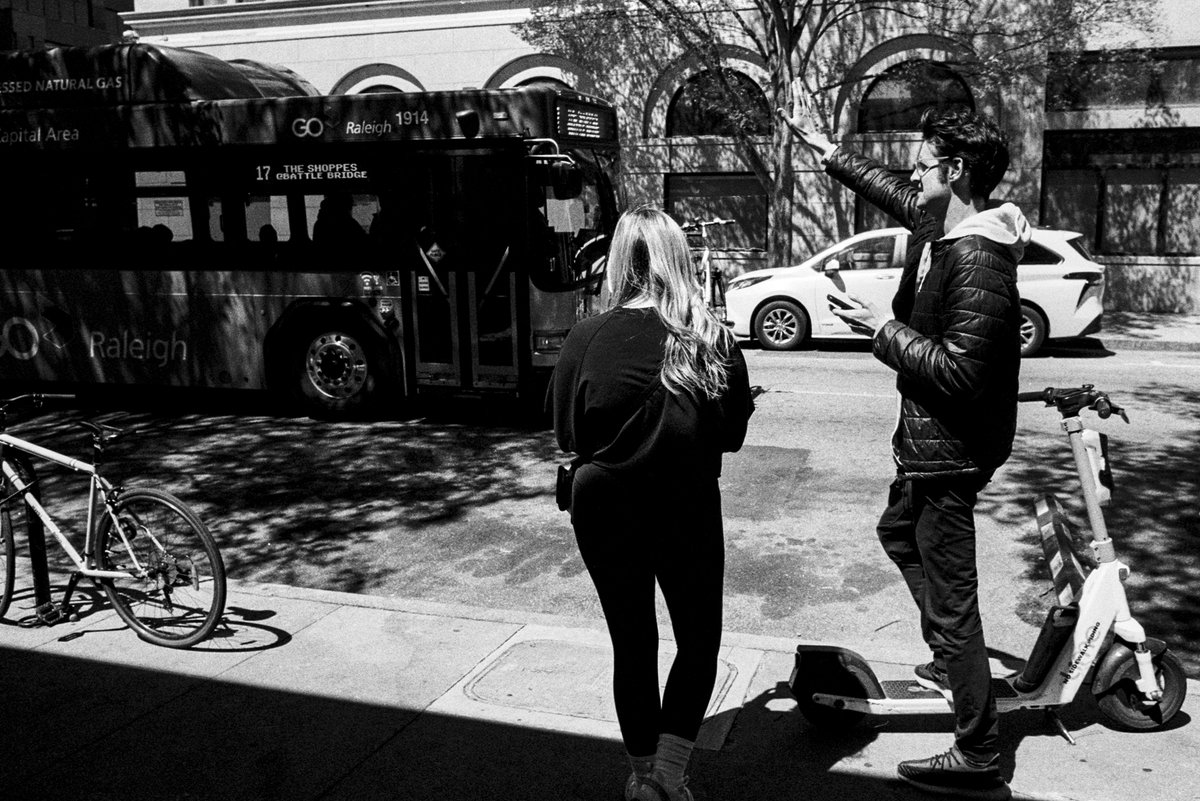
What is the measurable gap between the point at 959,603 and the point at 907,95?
61.4 ft

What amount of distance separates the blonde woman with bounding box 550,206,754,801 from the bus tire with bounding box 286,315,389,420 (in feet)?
25.2

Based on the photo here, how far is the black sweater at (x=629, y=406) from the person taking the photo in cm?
319

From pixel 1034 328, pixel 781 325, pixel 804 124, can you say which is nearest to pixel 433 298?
pixel 781 325

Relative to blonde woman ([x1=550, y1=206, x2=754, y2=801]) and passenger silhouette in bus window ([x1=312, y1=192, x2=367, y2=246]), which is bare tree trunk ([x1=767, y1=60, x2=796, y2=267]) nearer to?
passenger silhouette in bus window ([x1=312, y1=192, x2=367, y2=246])

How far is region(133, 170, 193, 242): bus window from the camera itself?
1119cm

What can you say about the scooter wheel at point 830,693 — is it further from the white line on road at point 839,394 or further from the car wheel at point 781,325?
the car wheel at point 781,325

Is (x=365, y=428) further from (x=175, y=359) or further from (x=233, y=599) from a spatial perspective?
(x=233, y=599)

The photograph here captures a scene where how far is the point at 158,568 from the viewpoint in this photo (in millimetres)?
5047

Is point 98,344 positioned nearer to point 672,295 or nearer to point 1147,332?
point 672,295

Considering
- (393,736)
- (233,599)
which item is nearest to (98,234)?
(233,599)

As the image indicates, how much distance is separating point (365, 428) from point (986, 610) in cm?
638

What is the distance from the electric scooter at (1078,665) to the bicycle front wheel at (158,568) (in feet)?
8.63

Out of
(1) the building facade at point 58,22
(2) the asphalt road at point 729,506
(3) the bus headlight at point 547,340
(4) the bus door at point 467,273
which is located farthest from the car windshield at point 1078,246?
(1) the building facade at point 58,22

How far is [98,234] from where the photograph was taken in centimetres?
1149
